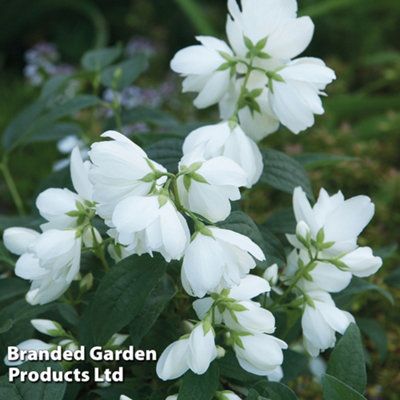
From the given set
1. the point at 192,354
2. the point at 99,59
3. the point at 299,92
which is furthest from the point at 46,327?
the point at 99,59

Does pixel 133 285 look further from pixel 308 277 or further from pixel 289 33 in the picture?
pixel 289 33

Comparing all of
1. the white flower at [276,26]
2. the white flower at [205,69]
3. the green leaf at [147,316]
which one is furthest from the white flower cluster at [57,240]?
the white flower at [276,26]

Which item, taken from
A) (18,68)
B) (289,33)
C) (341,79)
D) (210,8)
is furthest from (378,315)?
(18,68)

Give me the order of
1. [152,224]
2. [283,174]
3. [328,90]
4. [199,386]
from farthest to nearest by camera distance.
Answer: [328,90] → [283,174] → [199,386] → [152,224]

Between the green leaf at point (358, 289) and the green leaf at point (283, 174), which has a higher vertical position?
the green leaf at point (283, 174)

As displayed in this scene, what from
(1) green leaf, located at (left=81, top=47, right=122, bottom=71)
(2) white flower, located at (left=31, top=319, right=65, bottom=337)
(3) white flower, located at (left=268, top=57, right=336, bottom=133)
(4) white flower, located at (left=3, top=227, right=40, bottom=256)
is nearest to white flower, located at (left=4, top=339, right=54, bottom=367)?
(2) white flower, located at (left=31, top=319, right=65, bottom=337)

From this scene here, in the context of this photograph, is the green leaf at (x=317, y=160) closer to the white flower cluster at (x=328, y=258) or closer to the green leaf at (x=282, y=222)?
the green leaf at (x=282, y=222)

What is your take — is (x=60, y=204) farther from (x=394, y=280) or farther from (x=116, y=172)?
(x=394, y=280)
